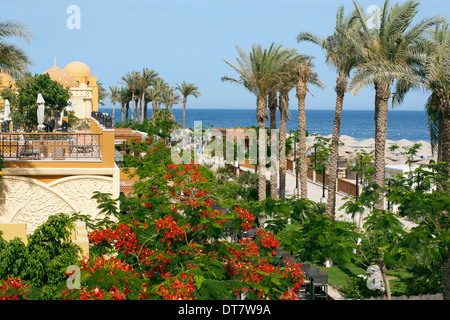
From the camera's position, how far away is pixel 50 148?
16.4 metres

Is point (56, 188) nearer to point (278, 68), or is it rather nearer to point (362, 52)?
point (362, 52)

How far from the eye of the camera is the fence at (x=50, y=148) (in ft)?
51.0

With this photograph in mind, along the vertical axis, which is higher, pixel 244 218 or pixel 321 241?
pixel 244 218

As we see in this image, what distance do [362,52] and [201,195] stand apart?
10.9 metres

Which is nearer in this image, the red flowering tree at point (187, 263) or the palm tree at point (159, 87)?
the red flowering tree at point (187, 263)

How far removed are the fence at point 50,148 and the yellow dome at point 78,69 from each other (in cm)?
3961

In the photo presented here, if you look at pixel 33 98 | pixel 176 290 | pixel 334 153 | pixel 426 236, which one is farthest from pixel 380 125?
pixel 33 98

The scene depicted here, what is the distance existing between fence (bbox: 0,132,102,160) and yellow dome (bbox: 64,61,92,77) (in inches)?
1560

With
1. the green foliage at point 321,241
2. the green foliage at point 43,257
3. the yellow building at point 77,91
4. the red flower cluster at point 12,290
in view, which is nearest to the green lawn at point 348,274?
the green foliage at point 321,241

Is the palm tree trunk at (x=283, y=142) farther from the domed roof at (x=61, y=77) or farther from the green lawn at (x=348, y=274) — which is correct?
the domed roof at (x=61, y=77)

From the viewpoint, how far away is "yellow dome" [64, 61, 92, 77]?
178ft

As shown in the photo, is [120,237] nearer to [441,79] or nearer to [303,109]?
[441,79]

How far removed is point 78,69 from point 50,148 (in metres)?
40.8

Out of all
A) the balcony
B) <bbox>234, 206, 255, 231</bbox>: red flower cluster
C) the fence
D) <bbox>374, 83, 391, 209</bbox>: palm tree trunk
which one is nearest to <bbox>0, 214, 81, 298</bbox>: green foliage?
<bbox>234, 206, 255, 231</bbox>: red flower cluster
